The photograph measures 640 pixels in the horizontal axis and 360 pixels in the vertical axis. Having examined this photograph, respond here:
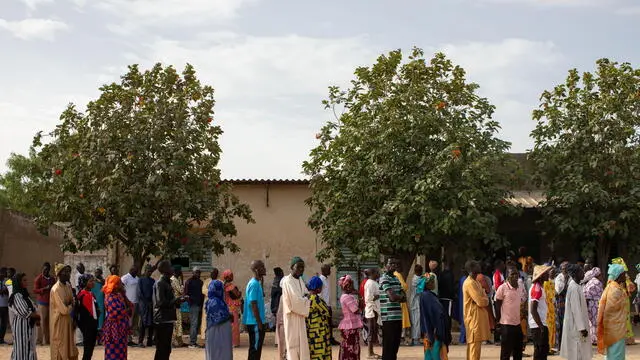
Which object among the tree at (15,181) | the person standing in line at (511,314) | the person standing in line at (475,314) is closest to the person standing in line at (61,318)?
the person standing in line at (475,314)

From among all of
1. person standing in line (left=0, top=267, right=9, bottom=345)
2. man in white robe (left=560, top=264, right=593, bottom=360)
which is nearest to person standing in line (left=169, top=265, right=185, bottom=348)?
person standing in line (left=0, top=267, right=9, bottom=345)

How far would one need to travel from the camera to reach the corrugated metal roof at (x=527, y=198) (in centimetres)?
2267

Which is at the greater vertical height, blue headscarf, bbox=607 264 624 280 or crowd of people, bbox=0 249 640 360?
blue headscarf, bbox=607 264 624 280

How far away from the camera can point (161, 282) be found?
40.2 feet

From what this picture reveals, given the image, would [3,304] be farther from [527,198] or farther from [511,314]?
[527,198]

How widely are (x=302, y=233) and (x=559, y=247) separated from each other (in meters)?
6.69

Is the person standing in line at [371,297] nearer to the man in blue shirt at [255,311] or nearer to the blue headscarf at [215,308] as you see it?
the man in blue shirt at [255,311]

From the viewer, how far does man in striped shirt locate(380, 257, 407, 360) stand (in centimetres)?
1245

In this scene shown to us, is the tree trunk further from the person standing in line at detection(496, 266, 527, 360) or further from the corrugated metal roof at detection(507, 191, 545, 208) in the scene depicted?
the person standing in line at detection(496, 266, 527, 360)

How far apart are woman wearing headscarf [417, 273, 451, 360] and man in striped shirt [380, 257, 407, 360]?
41cm

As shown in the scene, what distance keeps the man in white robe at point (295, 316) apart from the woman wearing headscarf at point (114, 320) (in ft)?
8.43

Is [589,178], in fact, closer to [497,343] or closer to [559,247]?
[559,247]

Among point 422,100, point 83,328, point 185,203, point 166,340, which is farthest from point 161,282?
point 422,100

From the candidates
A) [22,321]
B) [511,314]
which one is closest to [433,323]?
[511,314]
